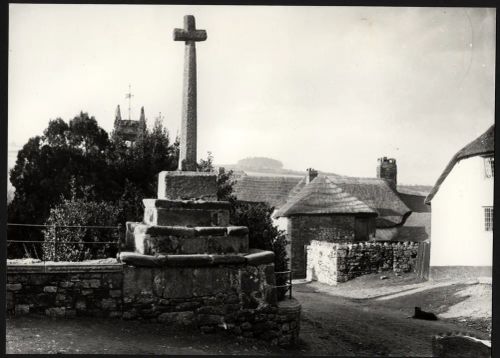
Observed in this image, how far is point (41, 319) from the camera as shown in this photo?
847cm

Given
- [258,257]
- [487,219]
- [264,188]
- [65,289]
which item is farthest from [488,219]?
[264,188]

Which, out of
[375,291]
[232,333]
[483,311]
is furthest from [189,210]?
[375,291]

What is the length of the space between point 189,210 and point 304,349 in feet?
11.2

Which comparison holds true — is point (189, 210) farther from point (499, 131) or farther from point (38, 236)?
point (38, 236)

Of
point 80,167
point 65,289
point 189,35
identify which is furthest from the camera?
point 80,167

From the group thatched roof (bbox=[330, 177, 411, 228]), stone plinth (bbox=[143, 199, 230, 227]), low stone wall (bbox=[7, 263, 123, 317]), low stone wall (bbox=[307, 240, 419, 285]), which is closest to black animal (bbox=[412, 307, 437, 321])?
stone plinth (bbox=[143, 199, 230, 227])

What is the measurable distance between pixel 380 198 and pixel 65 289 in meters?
35.1

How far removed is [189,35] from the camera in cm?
989

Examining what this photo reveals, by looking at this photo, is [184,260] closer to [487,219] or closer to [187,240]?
[187,240]

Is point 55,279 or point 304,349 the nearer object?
point 55,279

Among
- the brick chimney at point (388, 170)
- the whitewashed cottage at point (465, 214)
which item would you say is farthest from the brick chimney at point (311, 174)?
the whitewashed cottage at point (465, 214)

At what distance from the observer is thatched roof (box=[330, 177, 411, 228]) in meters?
39.5

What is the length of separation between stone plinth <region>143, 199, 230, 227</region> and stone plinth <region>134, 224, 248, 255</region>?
0.70 ft

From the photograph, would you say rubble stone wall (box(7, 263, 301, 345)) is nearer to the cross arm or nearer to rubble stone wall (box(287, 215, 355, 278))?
the cross arm
